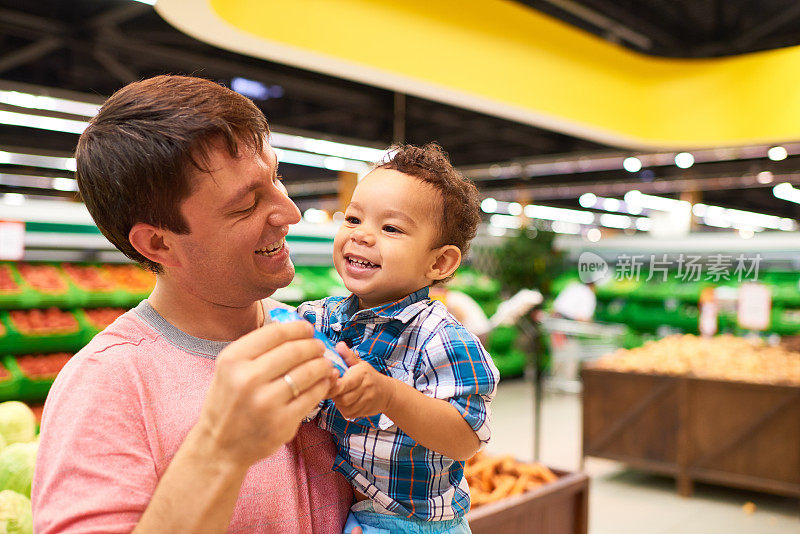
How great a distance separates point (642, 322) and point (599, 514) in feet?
14.8

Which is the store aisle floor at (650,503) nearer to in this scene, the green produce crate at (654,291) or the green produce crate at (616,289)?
the green produce crate at (654,291)

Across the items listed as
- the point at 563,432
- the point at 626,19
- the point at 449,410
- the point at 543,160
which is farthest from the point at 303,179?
the point at 449,410

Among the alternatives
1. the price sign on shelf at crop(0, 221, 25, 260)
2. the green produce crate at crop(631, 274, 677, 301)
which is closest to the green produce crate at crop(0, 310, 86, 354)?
the price sign on shelf at crop(0, 221, 25, 260)

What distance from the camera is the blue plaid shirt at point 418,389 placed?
3.88ft

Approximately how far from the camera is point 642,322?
9.28 metres

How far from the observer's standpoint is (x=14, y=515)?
67.8 inches

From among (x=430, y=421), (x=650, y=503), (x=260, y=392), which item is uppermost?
(x=260, y=392)

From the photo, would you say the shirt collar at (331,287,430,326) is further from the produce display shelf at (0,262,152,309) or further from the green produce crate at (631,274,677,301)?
the green produce crate at (631,274,677,301)

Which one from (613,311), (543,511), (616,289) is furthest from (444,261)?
(613,311)

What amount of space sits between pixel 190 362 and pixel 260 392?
34cm

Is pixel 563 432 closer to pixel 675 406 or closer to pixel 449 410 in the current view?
pixel 675 406

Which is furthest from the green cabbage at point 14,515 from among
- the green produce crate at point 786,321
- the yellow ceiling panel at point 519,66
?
the green produce crate at point 786,321

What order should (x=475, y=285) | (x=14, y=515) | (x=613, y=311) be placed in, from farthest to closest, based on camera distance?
1. (x=475, y=285)
2. (x=613, y=311)
3. (x=14, y=515)

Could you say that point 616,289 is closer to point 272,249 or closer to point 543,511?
point 543,511
